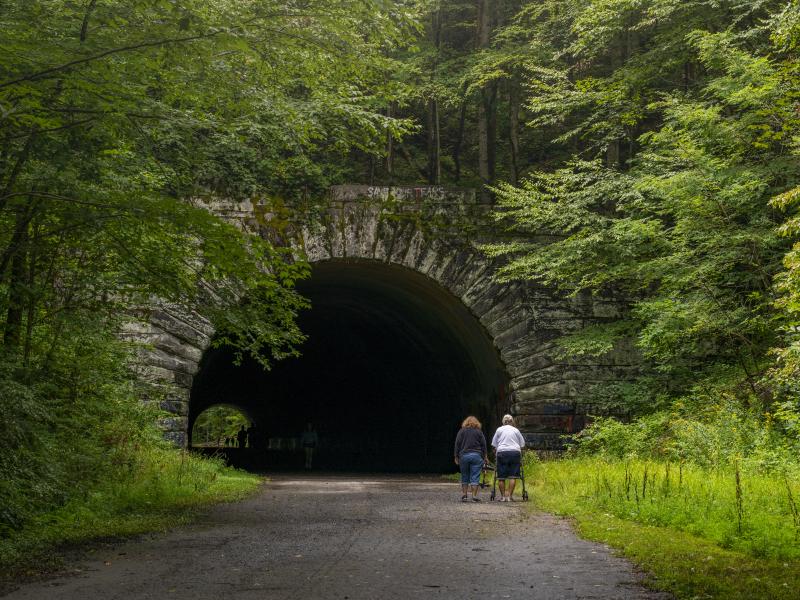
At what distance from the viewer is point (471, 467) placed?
1405 centimetres

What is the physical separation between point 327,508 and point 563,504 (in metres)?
3.07

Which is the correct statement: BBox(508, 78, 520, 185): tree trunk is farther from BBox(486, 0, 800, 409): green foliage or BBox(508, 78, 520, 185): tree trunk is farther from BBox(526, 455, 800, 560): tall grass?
BBox(526, 455, 800, 560): tall grass

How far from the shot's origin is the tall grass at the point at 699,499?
8031 mm

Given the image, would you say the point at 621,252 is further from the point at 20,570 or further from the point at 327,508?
the point at 20,570

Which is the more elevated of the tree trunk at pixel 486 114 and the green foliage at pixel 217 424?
the tree trunk at pixel 486 114

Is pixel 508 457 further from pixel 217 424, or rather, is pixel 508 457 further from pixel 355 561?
pixel 217 424

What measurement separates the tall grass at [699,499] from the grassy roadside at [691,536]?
1 centimetres

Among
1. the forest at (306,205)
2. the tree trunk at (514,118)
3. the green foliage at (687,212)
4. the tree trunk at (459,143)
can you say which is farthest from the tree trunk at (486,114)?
the green foliage at (687,212)

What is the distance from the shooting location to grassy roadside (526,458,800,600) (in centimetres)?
636

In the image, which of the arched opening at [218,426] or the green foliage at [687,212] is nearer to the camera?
the green foliage at [687,212]

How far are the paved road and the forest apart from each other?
80cm

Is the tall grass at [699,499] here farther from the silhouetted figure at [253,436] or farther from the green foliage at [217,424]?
the green foliage at [217,424]

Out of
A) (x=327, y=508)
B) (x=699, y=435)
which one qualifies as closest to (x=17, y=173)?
(x=327, y=508)

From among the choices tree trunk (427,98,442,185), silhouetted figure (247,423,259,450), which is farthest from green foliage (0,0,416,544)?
silhouetted figure (247,423,259,450)
